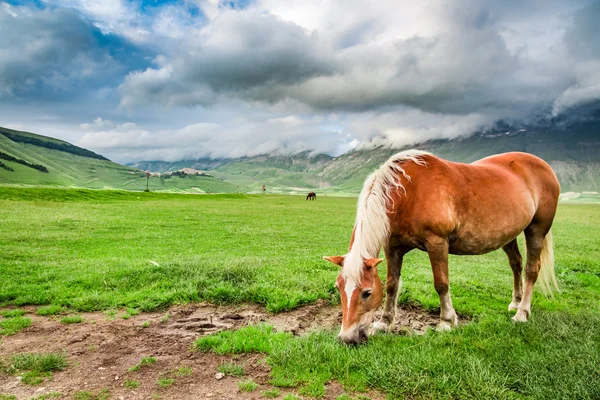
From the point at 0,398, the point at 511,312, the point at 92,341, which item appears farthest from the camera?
the point at 511,312

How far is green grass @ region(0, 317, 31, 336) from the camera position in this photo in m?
6.21

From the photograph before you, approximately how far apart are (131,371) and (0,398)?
1461mm

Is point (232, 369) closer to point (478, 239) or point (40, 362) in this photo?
point (40, 362)

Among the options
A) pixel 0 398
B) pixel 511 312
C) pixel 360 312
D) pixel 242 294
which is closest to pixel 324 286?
pixel 242 294

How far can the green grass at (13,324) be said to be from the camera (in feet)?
20.4

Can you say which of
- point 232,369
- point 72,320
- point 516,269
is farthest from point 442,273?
point 72,320

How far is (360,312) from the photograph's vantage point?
533 cm

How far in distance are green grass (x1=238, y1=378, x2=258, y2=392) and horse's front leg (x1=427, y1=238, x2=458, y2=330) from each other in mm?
3650

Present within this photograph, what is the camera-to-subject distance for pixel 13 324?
256 inches

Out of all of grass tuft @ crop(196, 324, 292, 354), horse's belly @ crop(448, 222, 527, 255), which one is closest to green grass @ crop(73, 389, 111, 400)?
grass tuft @ crop(196, 324, 292, 354)

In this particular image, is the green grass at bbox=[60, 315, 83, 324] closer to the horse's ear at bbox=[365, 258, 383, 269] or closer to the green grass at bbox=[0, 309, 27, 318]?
the green grass at bbox=[0, 309, 27, 318]

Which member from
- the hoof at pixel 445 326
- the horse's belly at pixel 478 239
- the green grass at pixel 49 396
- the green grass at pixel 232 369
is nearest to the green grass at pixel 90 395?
the green grass at pixel 49 396

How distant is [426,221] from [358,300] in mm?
1930

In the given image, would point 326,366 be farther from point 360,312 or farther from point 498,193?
point 498,193
